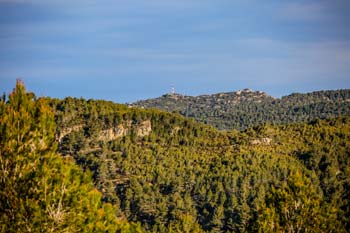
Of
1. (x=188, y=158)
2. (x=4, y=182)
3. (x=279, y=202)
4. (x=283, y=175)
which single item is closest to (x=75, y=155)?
(x=188, y=158)

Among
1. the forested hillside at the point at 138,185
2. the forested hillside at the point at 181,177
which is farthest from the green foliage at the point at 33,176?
the forested hillside at the point at 181,177

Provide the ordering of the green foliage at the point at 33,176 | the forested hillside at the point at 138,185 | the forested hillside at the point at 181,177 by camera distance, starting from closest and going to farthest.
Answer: the green foliage at the point at 33,176, the forested hillside at the point at 138,185, the forested hillside at the point at 181,177

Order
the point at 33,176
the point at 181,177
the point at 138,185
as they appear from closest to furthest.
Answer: the point at 33,176
the point at 138,185
the point at 181,177

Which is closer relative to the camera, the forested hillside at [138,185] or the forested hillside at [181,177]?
the forested hillside at [138,185]

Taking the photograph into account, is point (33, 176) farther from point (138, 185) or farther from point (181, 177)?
point (181, 177)

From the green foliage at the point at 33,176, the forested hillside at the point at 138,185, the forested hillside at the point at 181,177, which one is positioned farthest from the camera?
the forested hillside at the point at 181,177

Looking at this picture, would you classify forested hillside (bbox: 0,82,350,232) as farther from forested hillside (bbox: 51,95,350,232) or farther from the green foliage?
forested hillside (bbox: 51,95,350,232)

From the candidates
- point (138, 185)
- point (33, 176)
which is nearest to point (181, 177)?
point (138, 185)

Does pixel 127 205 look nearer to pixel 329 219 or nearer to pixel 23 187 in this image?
pixel 329 219

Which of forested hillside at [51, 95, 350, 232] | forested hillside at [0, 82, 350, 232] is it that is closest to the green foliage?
forested hillside at [0, 82, 350, 232]

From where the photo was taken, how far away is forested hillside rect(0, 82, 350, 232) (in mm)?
25359

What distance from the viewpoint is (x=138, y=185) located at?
162750mm

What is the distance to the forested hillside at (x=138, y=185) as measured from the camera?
25359 millimetres

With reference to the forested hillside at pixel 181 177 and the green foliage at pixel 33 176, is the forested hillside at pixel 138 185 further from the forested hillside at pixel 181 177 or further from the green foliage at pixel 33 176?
the forested hillside at pixel 181 177
